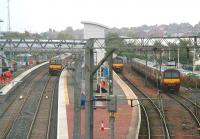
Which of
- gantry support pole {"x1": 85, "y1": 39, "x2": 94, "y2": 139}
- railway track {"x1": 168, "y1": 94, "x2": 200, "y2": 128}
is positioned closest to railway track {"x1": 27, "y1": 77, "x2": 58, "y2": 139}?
gantry support pole {"x1": 85, "y1": 39, "x2": 94, "y2": 139}

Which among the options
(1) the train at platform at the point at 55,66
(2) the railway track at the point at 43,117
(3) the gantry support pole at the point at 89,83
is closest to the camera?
(3) the gantry support pole at the point at 89,83

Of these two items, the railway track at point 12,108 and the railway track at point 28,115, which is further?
the railway track at point 12,108

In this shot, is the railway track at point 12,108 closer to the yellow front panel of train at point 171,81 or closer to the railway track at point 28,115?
the railway track at point 28,115

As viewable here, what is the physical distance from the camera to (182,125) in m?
25.6

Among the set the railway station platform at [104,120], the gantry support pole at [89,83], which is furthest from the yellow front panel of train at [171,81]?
the gantry support pole at [89,83]

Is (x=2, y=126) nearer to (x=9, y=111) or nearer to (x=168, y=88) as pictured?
(x=9, y=111)

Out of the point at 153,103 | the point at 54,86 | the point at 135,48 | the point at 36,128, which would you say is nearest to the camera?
the point at 135,48

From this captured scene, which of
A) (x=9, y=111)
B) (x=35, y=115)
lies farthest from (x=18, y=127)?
(x=9, y=111)

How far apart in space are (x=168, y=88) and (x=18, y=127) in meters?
19.3

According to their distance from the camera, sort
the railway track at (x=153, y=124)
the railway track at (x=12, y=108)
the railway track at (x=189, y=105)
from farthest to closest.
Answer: the railway track at (x=189, y=105) → the railway track at (x=12, y=108) → the railway track at (x=153, y=124)

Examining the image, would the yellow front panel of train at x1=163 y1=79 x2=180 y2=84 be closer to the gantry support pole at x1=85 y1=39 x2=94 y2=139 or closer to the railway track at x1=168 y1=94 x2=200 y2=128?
the railway track at x1=168 y1=94 x2=200 y2=128

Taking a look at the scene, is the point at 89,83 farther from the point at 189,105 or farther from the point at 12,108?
the point at 189,105

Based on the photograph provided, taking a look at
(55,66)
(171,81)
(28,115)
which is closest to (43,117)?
(28,115)

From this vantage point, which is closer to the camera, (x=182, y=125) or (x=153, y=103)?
(x=182, y=125)
